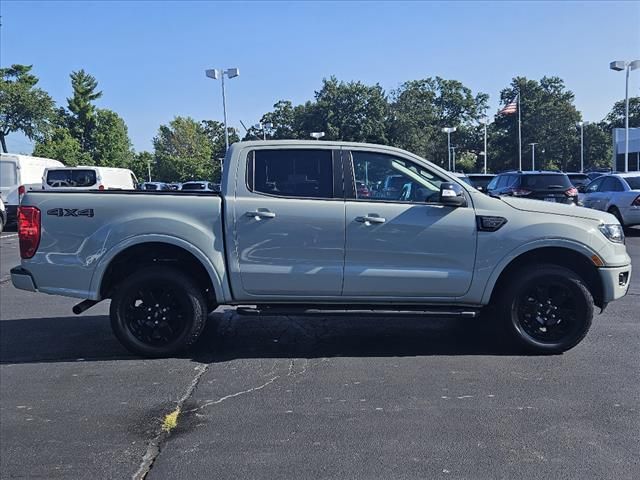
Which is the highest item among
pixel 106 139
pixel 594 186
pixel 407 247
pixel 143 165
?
pixel 106 139

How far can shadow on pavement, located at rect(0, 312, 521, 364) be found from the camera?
5.98 meters

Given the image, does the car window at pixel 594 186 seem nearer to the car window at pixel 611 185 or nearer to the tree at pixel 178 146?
the car window at pixel 611 185

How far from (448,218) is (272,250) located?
1.63m

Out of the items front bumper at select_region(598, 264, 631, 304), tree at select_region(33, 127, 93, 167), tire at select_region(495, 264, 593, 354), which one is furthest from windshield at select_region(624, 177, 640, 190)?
tree at select_region(33, 127, 93, 167)

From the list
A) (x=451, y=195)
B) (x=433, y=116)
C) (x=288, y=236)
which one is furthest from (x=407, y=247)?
(x=433, y=116)

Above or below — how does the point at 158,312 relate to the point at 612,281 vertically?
below

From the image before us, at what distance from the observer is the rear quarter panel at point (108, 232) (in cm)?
560

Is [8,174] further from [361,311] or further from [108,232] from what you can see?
[361,311]

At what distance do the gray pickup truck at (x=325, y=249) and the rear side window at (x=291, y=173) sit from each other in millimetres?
14

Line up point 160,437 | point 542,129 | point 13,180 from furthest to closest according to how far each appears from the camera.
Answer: point 542,129 → point 13,180 → point 160,437

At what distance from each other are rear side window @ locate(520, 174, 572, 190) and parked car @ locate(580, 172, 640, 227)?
122 centimetres

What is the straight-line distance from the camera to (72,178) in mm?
21859

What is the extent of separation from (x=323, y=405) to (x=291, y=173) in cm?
225

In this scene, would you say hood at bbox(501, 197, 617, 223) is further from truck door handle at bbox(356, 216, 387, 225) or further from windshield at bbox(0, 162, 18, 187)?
windshield at bbox(0, 162, 18, 187)
